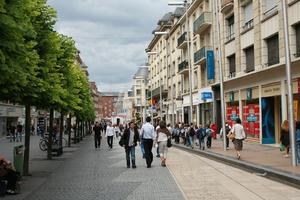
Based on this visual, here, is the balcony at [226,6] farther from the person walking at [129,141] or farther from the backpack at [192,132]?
the person walking at [129,141]

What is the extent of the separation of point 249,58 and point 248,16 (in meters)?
2.85

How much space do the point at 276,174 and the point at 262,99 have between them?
1661 cm

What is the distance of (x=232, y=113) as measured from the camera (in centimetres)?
3694

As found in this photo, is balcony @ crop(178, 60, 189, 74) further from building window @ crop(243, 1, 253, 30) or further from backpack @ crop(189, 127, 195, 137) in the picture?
backpack @ crop(189, 127, 195, 137)

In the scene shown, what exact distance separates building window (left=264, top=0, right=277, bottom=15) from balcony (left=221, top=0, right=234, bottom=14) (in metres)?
6.25

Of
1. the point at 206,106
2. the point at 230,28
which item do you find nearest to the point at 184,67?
the point at 206,106

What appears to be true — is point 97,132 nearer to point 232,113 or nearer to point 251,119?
point 251,119

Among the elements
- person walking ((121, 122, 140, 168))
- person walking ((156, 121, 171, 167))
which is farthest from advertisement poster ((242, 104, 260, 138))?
person walking ((121, 122, 140, 168))

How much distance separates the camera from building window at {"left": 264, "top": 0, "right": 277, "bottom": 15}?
92.7 ft

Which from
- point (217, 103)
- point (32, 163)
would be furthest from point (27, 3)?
point (217, 103)

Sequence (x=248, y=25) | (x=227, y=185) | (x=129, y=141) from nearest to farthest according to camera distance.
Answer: (x=227, y=185), (x=129, y=141), (x=248, y=25)

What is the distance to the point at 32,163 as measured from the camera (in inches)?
809

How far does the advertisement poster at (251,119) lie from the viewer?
31.3 m

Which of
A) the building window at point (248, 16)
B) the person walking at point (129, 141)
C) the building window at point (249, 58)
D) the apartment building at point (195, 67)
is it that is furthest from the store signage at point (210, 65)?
the person walking at point (129, 141)
